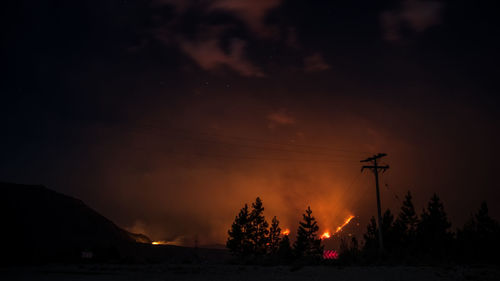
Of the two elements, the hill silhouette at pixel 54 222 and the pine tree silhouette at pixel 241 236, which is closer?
the pine tree silhouette at pixel 241 236

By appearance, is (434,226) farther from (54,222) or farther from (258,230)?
(54,222)

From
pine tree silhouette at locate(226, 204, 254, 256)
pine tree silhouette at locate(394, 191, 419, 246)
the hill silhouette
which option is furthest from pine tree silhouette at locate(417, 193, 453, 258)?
the hill silhouette

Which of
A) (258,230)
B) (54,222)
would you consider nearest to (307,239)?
(258,230)

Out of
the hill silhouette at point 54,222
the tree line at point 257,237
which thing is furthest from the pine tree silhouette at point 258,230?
the hill silhouette at point 54,222

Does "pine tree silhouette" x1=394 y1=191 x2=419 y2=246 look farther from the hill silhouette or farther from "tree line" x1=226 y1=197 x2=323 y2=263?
the hill silhouette

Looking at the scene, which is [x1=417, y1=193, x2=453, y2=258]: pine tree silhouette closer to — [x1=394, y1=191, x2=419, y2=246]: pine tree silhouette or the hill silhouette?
[x1=394, y1=191, x2=419, y2=246]: pine tree silhouette

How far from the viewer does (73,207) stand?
15600cm

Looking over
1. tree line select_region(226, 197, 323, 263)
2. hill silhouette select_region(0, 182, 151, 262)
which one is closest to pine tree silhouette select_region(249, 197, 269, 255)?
tree line select_region(226, 197, 323, 263)

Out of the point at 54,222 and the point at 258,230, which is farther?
the point at 54,222

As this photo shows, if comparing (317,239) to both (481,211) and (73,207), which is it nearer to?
(481,211)

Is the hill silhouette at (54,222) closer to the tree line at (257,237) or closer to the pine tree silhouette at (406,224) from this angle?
the tree line at (257,237)

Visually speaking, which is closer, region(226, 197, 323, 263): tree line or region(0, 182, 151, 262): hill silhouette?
region(226, 197, 323, 263): tree line

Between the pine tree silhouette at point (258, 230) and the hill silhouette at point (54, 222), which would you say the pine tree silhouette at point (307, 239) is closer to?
the pine tree silhouette at point (258, 230)

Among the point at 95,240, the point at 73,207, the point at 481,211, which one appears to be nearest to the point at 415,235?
the point at 481,211
